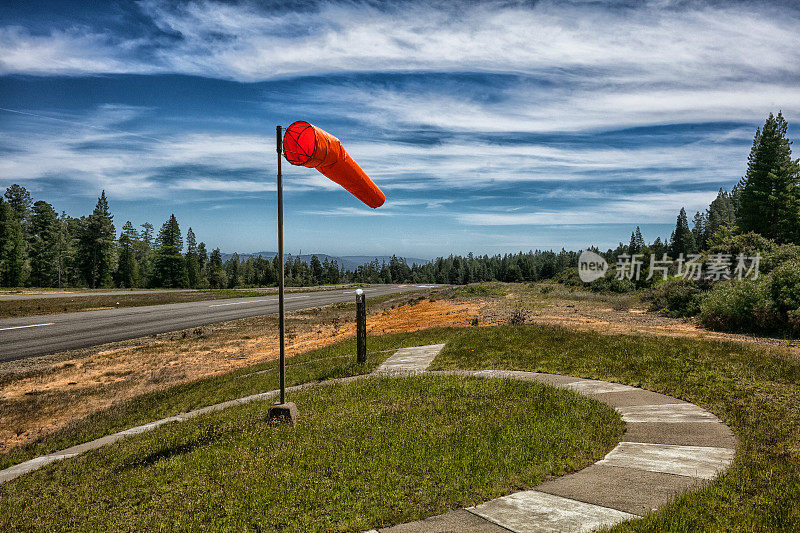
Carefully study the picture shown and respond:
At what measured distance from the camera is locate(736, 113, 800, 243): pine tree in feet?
160

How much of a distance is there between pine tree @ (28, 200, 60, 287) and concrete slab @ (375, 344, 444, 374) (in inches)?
3107

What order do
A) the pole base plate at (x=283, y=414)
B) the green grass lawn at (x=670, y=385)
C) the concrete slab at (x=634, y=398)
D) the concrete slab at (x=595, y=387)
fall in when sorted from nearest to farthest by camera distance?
the green grass lawn at (x=670, y=385) < the pole base plate at (x=283, y=414) < the concrete slab at (x=634, y=398) < the concrete slab at (x=595, y=387)

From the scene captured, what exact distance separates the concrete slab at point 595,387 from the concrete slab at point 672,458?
7.39 feet

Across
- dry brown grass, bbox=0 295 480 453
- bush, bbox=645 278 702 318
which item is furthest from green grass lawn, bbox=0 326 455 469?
bush, bbox=645 278 702 318

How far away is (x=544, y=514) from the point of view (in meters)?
3.05

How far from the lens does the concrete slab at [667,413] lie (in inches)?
206

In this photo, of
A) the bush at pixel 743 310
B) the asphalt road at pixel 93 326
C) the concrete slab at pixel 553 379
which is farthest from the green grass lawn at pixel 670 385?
the asphalt road at pixel 93 326

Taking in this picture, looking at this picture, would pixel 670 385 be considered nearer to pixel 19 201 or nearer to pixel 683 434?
pixel 683 434

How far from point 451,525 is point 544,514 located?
2.37 feet

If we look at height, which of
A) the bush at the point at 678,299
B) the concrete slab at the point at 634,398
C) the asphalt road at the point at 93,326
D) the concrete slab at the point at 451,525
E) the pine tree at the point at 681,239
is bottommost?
the asphalt road at the point at 93,326

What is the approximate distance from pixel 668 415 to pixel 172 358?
15278 millimetres

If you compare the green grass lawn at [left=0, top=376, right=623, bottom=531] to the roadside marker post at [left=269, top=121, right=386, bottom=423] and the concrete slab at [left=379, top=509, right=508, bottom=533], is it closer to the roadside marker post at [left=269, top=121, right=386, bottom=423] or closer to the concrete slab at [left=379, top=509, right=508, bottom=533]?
the concrete slab at [left=379, top=509, right=508, bottom=533]

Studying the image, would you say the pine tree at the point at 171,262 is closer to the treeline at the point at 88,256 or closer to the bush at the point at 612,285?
the treeline at the point at 88,256

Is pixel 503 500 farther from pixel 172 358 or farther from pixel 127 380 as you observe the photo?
pixel 172 358
